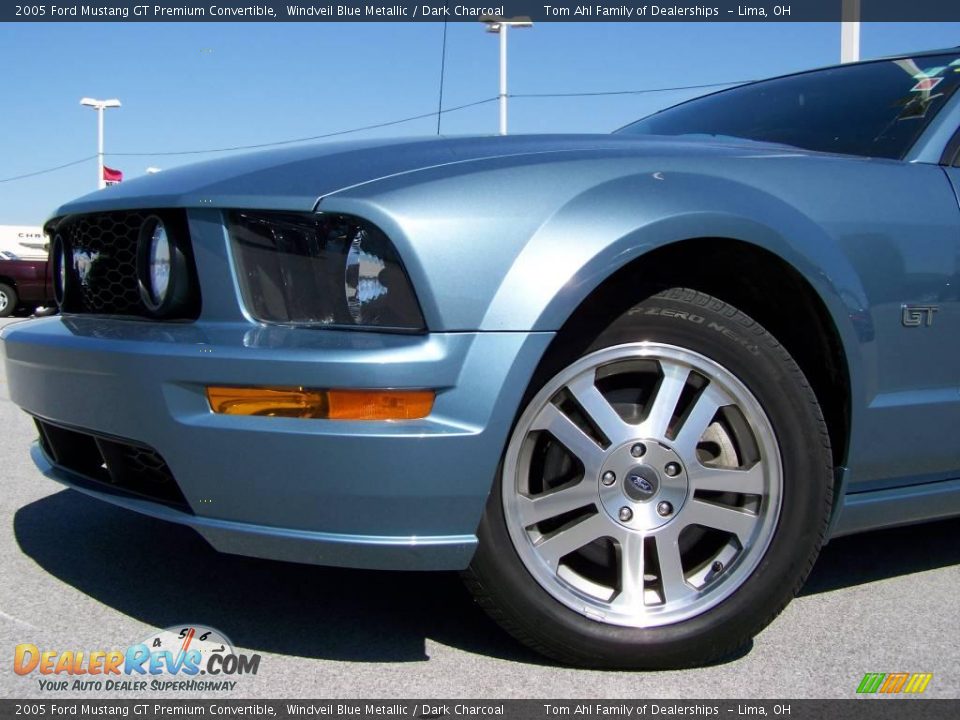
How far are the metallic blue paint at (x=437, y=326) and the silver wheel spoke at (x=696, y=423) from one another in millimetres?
360

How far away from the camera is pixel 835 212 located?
231cm

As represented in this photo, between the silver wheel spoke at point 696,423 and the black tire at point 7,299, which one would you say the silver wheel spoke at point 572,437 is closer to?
the silver wheel spoke at point 696,423

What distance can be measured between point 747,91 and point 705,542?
1.92m

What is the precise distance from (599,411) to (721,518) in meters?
0.40

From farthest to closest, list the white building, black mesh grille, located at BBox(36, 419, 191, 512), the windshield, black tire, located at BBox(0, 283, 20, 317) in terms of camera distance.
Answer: the white building
black tire, located at BBox(0, 283, 20, 317)
the windshield
black mesh grille, located at BBox(36, 419, 191, 512)

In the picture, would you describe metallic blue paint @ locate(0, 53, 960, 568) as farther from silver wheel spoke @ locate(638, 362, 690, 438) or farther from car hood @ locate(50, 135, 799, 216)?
silver wheel spoke @ locate(638, 362, 690, 438)

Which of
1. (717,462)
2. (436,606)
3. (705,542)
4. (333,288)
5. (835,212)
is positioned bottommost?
(436,606)

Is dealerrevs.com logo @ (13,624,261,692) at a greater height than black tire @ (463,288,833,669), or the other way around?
black tire @ (463,288,833,669)

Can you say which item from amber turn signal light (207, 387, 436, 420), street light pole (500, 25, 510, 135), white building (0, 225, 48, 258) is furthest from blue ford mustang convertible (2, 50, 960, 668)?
white building (0, 225, 48, 258)

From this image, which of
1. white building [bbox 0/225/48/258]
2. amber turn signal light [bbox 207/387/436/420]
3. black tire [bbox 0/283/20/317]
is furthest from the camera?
white building [bbox 0/225/48/258]

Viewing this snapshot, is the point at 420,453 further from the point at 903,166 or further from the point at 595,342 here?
the point at 903,166

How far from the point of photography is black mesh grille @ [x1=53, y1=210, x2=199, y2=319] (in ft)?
7.67

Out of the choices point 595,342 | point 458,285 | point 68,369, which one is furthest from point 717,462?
point 68,369

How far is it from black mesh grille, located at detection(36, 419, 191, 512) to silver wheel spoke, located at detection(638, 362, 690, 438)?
1.04 m
